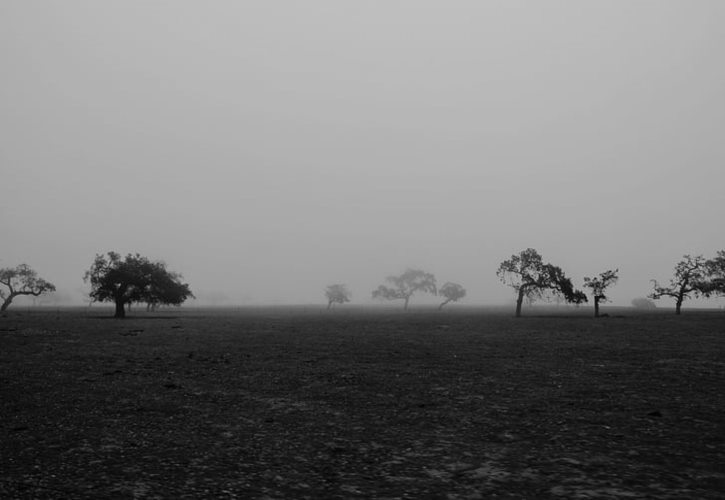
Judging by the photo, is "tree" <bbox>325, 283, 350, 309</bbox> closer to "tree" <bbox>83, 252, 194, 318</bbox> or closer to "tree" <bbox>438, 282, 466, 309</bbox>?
"tree" <bbox>438, 282, 466, 309</bbox>

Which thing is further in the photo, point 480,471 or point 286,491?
point 480,471

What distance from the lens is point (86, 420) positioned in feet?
44.6

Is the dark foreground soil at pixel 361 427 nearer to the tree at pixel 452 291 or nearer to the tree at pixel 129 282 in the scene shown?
the tree at pixel 129 282

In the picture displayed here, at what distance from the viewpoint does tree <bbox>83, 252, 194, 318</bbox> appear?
231 ft

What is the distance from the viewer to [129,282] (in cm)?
7112

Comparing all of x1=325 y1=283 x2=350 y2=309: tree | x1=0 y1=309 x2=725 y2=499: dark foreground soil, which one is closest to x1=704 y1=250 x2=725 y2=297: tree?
x1=0 y1=309 x2=725 y2=499: dark foreground soil

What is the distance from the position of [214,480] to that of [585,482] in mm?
6879

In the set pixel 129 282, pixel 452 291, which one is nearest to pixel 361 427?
pixel 129 282

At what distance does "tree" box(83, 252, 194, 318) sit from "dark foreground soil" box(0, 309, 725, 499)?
4751 centimetres

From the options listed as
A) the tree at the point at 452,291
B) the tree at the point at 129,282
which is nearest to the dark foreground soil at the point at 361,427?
the tree at the point at 129,282

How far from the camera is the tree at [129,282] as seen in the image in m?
70.3

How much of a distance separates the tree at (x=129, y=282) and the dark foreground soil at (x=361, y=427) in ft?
156

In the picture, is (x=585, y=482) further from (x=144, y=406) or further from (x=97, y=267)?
(x=97, y=267)

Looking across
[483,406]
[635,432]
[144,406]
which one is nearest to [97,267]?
[144,406]
